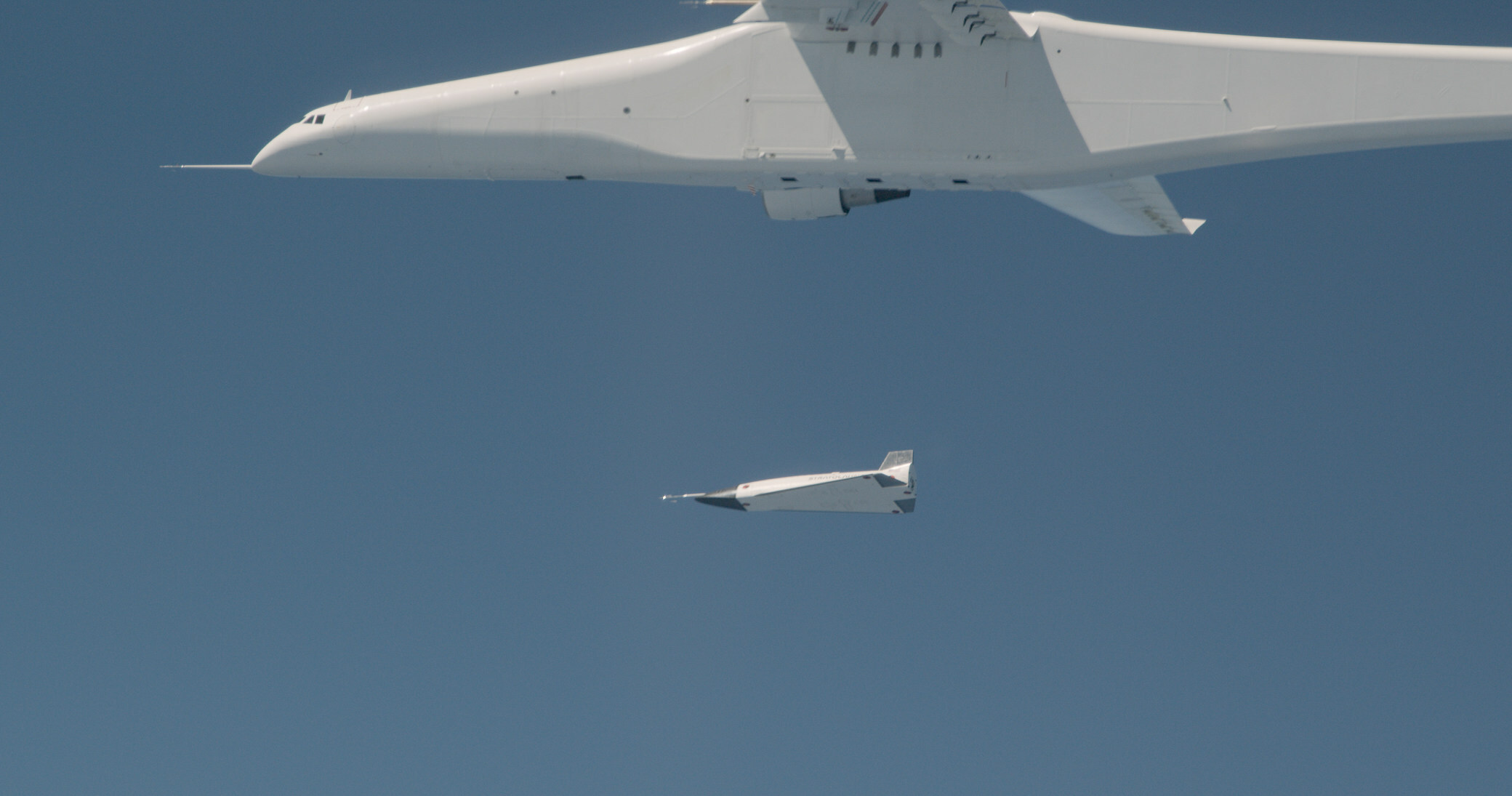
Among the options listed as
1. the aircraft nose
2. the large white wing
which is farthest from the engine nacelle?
the aircraft nose

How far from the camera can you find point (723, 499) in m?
62.7

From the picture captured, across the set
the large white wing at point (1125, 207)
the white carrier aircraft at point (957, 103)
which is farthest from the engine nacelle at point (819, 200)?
the large white wing at point (1125, 207)

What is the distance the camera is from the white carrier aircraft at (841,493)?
194ft

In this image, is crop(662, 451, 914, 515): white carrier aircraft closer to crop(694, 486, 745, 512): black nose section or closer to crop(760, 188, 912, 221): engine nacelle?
crop(694, 486, 745, 512): black nose section

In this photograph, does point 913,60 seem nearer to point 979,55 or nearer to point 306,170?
point 979,55

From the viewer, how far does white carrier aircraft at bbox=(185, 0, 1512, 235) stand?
42000mm

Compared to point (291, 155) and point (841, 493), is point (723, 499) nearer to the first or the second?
point (841, 493)

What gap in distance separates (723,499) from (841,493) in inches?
214

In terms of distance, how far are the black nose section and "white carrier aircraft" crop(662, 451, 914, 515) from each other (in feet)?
0.09

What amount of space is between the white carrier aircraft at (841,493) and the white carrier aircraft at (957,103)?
16.1m

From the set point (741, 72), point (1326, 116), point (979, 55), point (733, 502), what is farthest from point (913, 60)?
point (733, 502)

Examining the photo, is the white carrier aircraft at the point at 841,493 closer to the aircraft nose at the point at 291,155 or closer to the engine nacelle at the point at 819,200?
the engine nacelle at the point at 819,200

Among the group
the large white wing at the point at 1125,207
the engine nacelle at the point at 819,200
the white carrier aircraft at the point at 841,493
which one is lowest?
the white carrier aircraft at the point at 841,493

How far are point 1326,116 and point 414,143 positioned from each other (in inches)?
993
